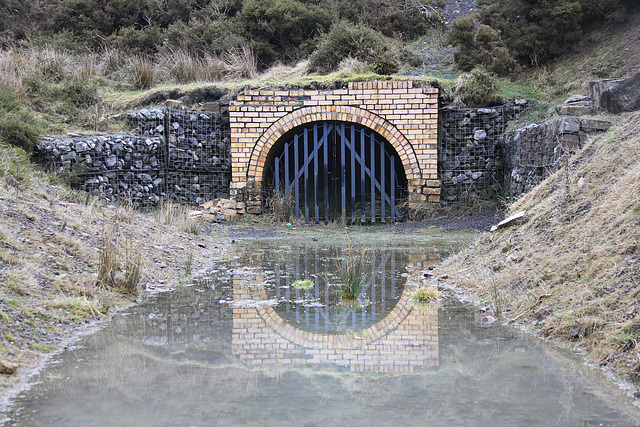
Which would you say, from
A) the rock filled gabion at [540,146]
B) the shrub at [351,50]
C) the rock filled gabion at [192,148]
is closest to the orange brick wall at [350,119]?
the rock filled gabion at [192,148]

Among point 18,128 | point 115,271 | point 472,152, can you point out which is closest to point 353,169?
point 472,152

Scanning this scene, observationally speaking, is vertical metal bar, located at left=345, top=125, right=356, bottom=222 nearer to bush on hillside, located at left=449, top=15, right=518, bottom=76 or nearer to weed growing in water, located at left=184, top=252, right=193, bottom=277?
bush on hillside, located at left=449, top=15, right=518, bottom=76

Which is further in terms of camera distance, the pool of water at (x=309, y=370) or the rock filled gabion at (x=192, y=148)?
the rock filled gabion at (x=192, y=148)

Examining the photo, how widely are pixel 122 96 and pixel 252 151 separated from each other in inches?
138

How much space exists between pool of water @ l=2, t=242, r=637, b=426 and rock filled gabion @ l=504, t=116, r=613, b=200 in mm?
3534

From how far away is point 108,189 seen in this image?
9.88 m

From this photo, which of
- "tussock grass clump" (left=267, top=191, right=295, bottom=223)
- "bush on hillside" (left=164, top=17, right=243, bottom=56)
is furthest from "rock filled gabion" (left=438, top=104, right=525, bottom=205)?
"bush on hillside" (left=164, top=17, right=243, bottom=56)

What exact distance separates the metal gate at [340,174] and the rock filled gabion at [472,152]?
1033 millimetres

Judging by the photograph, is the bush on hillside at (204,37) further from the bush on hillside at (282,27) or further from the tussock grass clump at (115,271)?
the tussock grass clump at (115,271)

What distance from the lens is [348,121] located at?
10594 millimetres

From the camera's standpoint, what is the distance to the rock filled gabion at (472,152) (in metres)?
10.7

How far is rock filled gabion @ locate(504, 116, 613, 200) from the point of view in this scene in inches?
294

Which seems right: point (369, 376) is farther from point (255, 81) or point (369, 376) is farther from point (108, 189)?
point (255, 81)

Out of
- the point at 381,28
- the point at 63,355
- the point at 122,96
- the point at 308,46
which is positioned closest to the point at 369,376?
the point at 63,355
